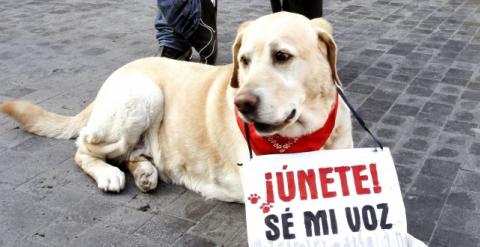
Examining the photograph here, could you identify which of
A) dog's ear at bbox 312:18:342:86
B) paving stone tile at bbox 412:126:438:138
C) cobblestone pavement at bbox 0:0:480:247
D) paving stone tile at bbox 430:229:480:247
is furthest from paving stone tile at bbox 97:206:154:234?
paving stone tile at bbox 412:126:438:138

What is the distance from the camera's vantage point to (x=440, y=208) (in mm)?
3463

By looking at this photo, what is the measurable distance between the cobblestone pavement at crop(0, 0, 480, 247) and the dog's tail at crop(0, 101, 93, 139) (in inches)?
3.6

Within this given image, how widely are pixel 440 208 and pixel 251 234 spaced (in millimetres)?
1441

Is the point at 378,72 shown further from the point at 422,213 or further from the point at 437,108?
the point at 422,213

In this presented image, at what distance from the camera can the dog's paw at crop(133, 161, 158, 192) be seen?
3.77 metres

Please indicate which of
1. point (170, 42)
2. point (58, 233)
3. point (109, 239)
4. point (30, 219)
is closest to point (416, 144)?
point (109, 239)

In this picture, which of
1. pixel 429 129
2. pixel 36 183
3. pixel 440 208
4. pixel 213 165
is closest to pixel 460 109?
pixel 429 129

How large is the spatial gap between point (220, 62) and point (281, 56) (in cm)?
362

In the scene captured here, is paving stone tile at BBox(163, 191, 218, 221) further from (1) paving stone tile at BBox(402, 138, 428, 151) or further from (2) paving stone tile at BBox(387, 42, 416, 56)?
(2) paving stone tile at BBox(387, 42, 416, 56)

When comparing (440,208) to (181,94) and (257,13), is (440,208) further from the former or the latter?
(257,13)

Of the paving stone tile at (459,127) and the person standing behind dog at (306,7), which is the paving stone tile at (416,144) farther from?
the person standing behind dog at (306,7)

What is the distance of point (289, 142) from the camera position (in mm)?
2951

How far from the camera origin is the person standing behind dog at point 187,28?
5.44m

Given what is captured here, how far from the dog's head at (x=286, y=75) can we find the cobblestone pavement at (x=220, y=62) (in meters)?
0.88
